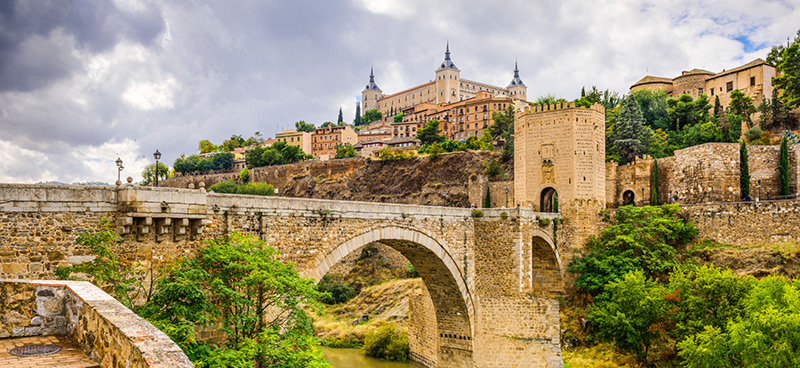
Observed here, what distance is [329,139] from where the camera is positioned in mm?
86188

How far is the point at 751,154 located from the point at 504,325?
19184mm

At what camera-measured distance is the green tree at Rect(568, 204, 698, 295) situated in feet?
80.8

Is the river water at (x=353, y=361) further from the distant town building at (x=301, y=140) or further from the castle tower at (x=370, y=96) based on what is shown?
the castle tower at (x=370, y=96)

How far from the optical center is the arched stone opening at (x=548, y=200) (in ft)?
98.7

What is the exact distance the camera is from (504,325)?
21.2 m

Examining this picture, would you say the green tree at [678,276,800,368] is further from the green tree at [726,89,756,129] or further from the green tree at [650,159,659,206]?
the green tree at [726,89,756,129]

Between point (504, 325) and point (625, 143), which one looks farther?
point (625, 143)

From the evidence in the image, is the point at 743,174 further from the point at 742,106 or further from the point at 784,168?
the point at 742,106

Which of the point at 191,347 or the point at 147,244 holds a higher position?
the point at 147,244

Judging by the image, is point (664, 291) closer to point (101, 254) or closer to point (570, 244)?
point (570, 244)

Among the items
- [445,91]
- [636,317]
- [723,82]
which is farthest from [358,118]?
[636,317]

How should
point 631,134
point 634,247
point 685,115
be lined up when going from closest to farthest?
point 634,247 → point 631,134 → point 685,115

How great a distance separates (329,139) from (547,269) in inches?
2476

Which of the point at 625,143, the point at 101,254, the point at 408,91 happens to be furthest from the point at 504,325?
the point at 408,91
